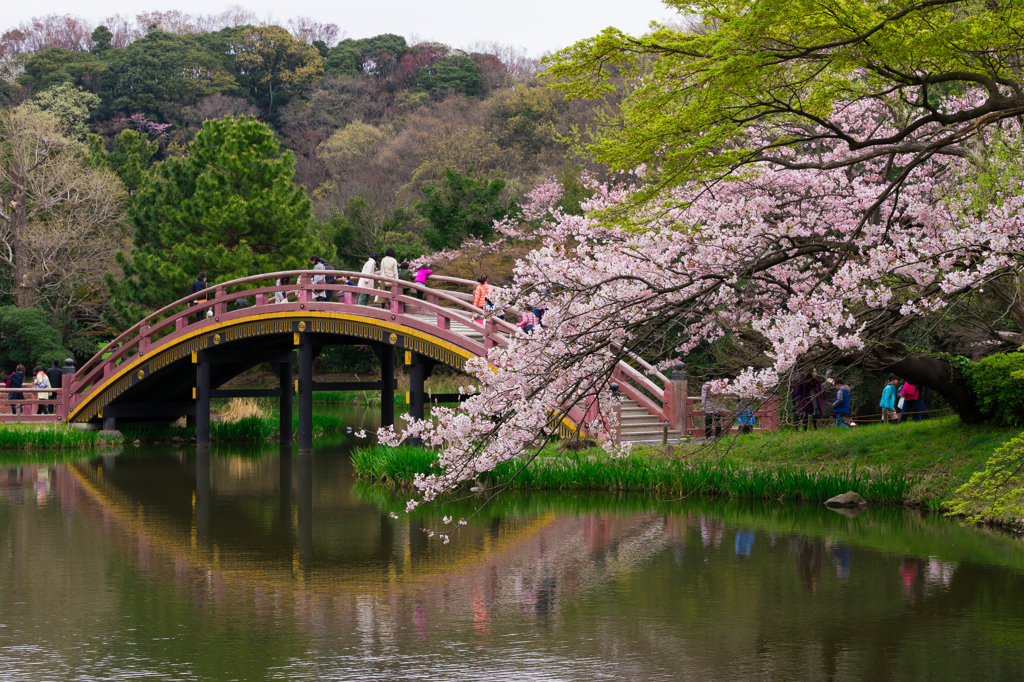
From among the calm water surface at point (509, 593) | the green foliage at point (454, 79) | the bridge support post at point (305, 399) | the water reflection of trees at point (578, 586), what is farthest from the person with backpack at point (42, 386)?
the green foliage at point (454, 79)

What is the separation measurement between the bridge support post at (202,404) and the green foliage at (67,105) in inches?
1147

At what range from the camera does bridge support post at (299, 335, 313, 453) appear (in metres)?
22.9

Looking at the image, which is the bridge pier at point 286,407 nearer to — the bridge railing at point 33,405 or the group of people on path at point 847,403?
the bridge railing at point 33,405

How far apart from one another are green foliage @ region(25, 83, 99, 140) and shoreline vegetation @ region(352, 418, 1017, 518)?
4058 centimetres

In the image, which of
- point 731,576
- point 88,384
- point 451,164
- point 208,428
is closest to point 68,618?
point 731,576

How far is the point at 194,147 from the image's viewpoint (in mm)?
33281

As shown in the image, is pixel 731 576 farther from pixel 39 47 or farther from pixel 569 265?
pixel 39 47

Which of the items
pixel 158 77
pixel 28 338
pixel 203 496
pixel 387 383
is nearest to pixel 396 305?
pixel 387 383

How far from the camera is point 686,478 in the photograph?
1457cm

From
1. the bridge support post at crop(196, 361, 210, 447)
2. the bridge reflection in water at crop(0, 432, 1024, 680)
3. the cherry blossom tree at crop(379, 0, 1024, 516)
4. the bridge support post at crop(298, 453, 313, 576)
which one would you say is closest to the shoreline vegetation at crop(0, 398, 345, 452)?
the bridge support post at crop(196, 361, 210, 447)

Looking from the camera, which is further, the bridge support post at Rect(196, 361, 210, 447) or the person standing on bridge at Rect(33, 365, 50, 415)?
the person standing on bridge at Rect(33, 365, 50, 415)

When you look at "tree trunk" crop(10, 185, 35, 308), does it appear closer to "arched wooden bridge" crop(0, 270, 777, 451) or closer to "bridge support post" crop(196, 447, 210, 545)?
"arched wooden bridge" crop(0, 270, 777, 451)

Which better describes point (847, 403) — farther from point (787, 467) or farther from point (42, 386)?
point (42, 386)

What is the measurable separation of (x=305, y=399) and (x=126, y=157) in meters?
25.3
